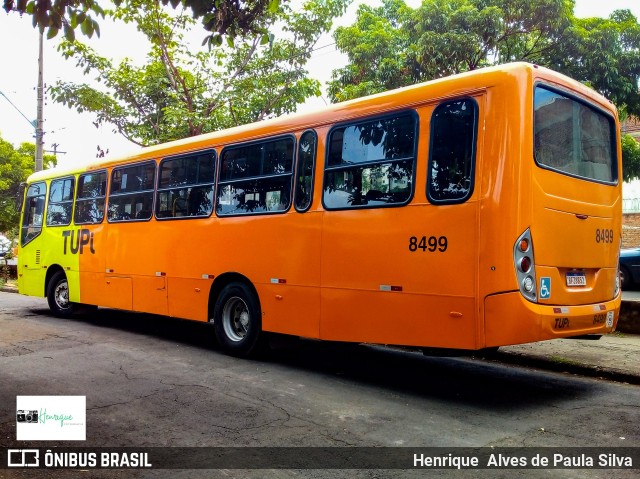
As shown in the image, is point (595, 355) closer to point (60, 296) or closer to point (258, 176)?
point (258, 176)

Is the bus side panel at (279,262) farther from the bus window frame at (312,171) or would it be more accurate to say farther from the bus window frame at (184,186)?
the bus window frame at (184,186)

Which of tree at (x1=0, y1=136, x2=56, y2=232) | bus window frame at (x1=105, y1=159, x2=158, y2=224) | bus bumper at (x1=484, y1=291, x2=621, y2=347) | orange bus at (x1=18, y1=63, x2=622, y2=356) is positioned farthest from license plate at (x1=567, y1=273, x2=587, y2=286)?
tree at (x1=0, y1=136, x2=56, y2=232)

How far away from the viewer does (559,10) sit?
533 inches

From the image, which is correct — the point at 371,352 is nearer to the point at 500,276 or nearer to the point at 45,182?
the point at 500,276

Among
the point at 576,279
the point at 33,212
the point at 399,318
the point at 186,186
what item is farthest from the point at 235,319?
the point at 33,212

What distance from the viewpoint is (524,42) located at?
14.4 m

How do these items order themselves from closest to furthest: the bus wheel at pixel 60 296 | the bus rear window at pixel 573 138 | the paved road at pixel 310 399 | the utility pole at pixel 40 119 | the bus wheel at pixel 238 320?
the paved road at pixel 310 399
the bus rear window at pixel 573 138
the bus wheel at pixel 238 320
the bus wheel at pixel 60 296
the utility pole at pixel 40 119

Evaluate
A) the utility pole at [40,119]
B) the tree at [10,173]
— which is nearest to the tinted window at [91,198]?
the utility pole at [40,119]

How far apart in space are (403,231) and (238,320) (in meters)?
3.12

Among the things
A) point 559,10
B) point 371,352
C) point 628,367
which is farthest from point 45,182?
point 559,10

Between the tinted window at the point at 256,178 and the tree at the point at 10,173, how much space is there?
3047 cm

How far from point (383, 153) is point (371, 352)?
3.32m

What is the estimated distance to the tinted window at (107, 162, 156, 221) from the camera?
9.48 meters

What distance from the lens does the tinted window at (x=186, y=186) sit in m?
8.39
